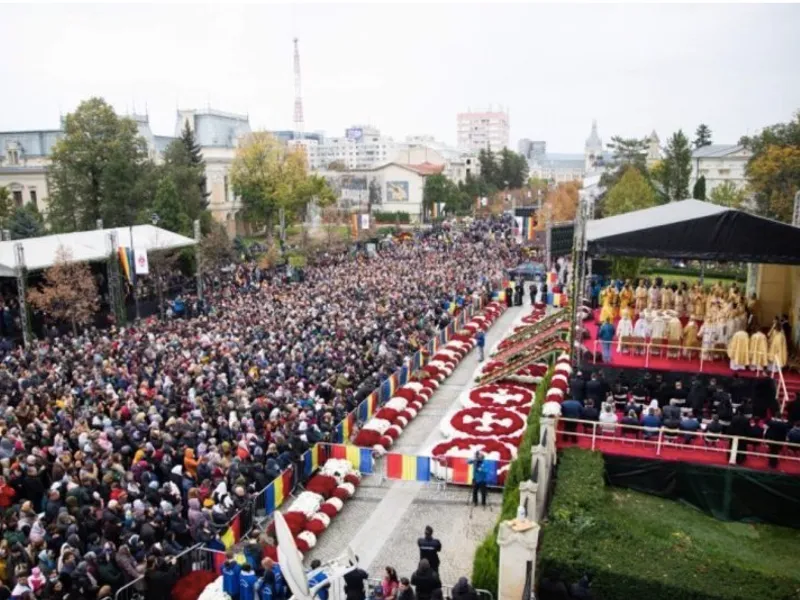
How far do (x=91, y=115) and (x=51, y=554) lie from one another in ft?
135

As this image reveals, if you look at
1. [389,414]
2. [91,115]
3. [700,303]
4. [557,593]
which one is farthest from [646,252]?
[91,115]

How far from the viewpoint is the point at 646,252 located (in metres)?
16.6

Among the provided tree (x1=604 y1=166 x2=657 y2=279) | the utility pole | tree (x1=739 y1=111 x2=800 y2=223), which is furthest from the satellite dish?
tree (x1=739 y1=111 x2=800 y2=223)

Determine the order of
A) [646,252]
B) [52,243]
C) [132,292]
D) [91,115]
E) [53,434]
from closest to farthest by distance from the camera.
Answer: [53,434], [646,252], [52,243], [132,292], [91,115]

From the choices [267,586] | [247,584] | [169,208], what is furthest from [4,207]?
[267,586]

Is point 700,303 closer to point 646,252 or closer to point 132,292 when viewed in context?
point 646,252

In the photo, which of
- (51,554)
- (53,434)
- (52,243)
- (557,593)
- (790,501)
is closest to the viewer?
(557,593)

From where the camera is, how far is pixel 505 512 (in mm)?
11727

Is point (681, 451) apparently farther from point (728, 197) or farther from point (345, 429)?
point (728, 197)

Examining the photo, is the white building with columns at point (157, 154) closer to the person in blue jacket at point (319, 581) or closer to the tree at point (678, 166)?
the tree at point (678, 166)

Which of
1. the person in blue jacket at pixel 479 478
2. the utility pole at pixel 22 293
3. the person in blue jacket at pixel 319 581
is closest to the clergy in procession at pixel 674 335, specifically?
the person in blue jacket at pixel 479 478

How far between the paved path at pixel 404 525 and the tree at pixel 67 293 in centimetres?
1806

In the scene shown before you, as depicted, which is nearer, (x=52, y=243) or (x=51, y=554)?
(x=51, y=554)

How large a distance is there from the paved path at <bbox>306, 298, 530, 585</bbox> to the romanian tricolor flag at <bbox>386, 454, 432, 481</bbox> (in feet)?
0.69
